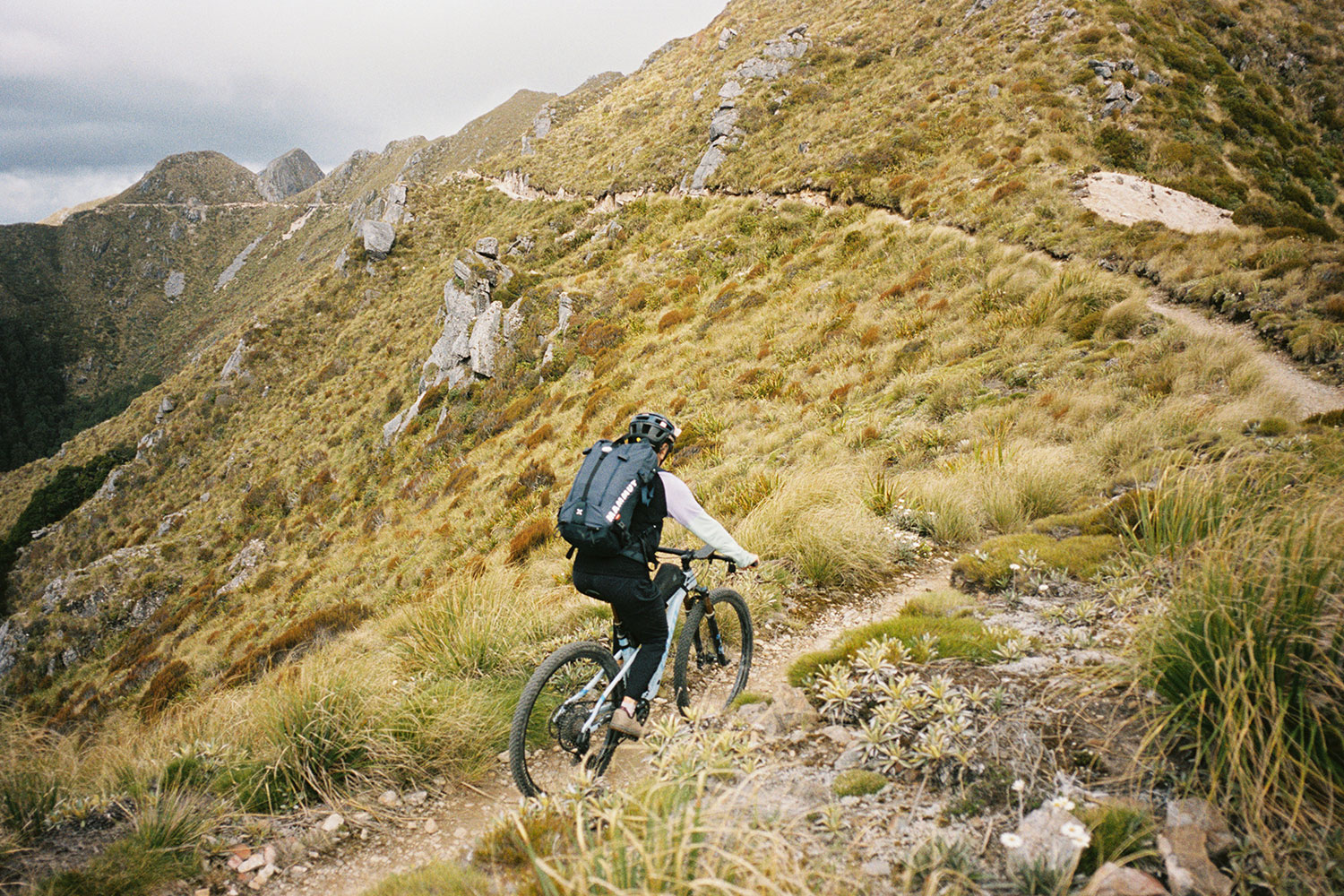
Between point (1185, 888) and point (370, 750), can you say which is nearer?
point (1185, 888)

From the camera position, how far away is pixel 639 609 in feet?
11.5

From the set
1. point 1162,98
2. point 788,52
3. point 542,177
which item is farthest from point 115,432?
point 1162,98

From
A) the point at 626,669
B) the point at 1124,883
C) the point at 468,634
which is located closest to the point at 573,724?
the point at 626,669

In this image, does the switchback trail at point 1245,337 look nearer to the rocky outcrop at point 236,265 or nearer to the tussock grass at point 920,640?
the tussock grass at point 920,640

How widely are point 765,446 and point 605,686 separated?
27.3 ft

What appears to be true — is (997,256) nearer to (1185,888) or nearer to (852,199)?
(852,199)

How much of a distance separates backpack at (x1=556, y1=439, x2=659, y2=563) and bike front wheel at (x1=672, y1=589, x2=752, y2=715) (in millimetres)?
1055

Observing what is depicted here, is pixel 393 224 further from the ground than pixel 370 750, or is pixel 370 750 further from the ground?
pixel 393 224

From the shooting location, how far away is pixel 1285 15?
2536 centimetres

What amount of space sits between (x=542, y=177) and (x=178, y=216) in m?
133

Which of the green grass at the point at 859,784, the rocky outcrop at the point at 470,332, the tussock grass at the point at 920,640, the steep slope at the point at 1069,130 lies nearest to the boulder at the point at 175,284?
the rocky outcrop at the point at 470,332

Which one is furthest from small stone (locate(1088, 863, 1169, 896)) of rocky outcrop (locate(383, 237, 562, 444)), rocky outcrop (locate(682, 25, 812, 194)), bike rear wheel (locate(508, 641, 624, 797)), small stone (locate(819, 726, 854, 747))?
rocky outcrop (locate(682, 25, 812, 194))

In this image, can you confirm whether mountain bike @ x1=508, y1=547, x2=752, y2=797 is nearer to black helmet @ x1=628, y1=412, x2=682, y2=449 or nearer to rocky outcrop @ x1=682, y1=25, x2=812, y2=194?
black helmet @ x1=628, y1=412, x2=682, y2=449

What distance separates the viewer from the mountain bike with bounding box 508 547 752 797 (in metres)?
3.43
